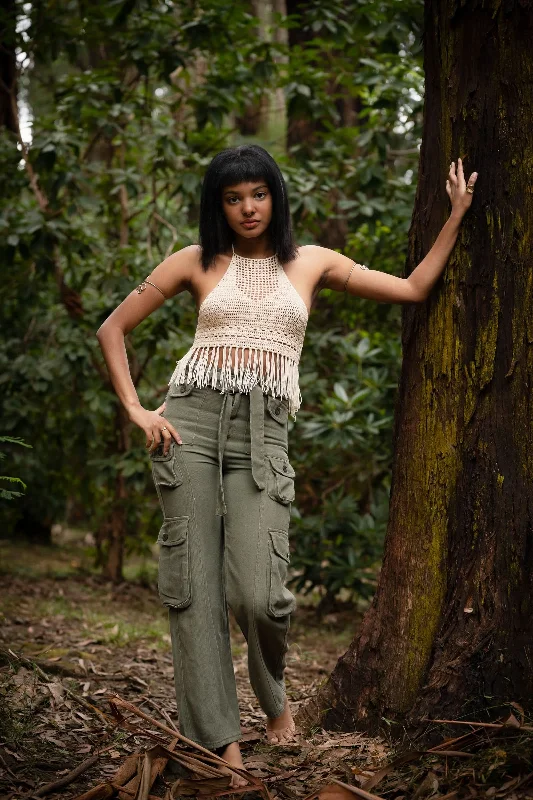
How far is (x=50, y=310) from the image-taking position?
23.9 feet

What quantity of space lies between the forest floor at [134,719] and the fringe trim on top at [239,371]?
121 cm

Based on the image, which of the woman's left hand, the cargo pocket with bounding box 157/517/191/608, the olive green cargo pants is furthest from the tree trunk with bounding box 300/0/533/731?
the cargo pocket with bounding box 157/517/191/608

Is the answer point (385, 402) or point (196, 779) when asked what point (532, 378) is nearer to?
point (196, 779)

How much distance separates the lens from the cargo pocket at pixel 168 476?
2.98 meters

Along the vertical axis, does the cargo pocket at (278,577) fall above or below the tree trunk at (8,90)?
below

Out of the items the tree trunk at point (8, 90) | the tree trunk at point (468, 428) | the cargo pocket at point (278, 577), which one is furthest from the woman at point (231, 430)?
the tree trunk at point (8, 90)

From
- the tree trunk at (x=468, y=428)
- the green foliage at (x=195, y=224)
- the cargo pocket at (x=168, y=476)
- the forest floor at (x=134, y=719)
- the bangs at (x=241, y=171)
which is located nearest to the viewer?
the forest floor at (x=134, y=719)

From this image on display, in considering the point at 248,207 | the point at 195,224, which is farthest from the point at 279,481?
the point at 195,224

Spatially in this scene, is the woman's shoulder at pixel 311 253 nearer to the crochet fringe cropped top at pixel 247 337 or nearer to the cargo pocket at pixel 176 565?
the crochet fringe cropped top at pixel 247 337

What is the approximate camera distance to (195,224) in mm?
6293

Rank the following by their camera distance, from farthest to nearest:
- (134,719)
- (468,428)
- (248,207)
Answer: (134,719) < (248,207) < (468,428)

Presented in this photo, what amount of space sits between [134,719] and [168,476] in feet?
3.92

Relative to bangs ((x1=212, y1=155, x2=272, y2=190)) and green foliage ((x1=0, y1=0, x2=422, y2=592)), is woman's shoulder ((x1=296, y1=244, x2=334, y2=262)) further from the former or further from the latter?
green foliage ((x1=0, y1=0, x2=422, y2=592))

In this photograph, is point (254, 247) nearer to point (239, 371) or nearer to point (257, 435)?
point (239, 371)
